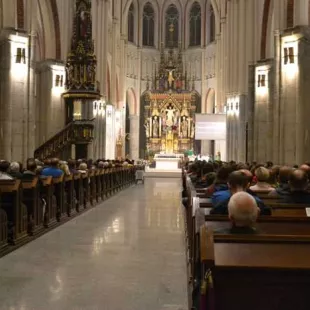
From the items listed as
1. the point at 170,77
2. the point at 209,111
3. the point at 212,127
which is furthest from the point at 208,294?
the point at 170,77

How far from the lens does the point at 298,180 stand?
6.01m

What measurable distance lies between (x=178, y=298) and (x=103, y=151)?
24.4 meters

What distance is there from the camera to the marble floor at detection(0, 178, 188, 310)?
17.5 feet

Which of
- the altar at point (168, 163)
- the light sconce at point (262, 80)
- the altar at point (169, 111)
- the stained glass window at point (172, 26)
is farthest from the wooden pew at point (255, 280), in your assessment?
the stained glass window at point (172, 26)

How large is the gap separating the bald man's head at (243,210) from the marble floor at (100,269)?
6.06 ft

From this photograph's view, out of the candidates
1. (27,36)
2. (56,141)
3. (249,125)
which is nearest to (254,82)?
(249,125)

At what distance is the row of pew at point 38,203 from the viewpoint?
825 cm

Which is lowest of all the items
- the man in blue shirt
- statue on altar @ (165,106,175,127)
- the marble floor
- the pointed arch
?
the marble floor

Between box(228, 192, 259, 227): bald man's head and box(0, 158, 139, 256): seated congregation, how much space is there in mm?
4859

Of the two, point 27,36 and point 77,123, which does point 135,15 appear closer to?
point 77,123

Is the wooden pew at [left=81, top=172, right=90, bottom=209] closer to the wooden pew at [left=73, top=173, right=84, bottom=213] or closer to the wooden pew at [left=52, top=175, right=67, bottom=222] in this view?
the wooden pew at [left=73, top=173, right=84, bottom=213]

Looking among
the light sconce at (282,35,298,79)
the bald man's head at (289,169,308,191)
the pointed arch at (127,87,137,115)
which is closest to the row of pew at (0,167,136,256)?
the bald man's head at (289,169,308,191)

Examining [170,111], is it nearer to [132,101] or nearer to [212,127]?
[132,101]

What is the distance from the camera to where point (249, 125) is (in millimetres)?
23719
